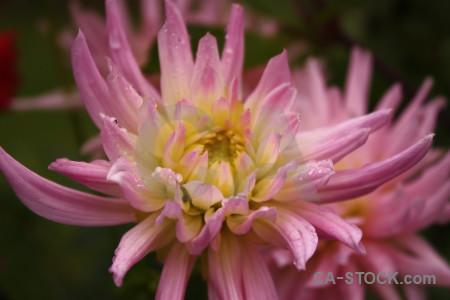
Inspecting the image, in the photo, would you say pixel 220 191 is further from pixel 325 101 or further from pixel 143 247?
pixel 325 101

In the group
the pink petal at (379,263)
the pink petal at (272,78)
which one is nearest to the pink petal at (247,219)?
the pink petal at (272,78)

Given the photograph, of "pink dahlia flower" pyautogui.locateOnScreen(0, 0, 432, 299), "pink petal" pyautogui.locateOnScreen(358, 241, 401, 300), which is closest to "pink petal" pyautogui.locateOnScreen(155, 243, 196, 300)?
"pink dahlia flower" pyautogui.locateOnScreen(0, 0, 432, 299)

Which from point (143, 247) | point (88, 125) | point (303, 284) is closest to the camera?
point (143, 247)

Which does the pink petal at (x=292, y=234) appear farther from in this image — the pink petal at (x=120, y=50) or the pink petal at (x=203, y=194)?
the pink petal at (x=120, y=50)

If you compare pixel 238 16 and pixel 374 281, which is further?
pixel 374 281

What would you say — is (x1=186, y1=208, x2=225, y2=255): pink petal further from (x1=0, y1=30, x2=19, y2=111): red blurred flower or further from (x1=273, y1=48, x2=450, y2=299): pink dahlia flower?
(x1=0, y1=30, x2=19, y2=111): red blurred flower

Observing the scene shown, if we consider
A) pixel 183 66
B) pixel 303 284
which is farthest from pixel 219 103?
pixel 303 284

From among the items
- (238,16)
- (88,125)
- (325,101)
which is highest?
(238,16)
